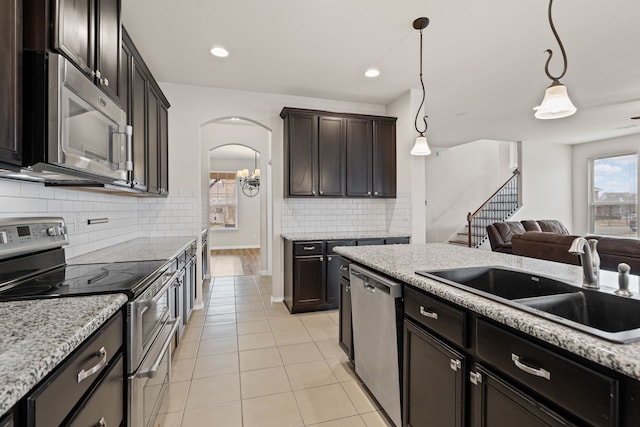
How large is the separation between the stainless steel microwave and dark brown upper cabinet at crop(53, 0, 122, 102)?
7cm

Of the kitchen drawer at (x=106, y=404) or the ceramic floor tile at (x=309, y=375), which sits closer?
the kitchen drawer at (x=106, y=404)

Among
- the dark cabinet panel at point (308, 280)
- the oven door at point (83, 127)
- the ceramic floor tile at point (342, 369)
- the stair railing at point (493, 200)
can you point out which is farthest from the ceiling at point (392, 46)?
the stair railing at point (493, 200)

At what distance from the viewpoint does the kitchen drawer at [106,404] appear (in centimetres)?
95

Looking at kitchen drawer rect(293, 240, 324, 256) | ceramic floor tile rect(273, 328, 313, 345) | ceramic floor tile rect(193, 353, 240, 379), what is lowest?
ceramic floor tile rect(193, 353, 240, 379)

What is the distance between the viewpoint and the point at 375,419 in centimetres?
188

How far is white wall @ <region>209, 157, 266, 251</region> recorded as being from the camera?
367 inches

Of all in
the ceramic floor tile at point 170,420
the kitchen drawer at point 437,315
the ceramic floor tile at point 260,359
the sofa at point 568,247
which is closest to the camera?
the kitchen drawer at point 437,315

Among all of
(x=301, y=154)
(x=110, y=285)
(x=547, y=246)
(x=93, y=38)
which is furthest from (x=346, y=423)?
(x=547, y=246)

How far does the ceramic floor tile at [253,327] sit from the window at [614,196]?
8.45 metres

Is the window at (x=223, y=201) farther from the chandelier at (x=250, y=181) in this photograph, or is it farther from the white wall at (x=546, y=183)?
the white wall at (x=546, y=183)

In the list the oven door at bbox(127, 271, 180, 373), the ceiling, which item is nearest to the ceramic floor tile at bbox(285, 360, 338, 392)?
the oven door at bbox(127, 271, 180, 373)

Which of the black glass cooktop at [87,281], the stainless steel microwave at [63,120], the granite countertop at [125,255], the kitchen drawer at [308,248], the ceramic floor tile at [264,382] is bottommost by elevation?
the ceramic floor tile at [264,382]

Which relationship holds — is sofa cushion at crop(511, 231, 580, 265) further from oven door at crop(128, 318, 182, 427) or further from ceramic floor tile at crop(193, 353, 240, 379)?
oven door at crop(128, 318, 182, 427)

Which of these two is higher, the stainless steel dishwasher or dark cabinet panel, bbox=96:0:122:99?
dark cabinet panel, bbox=96:0:122:99
